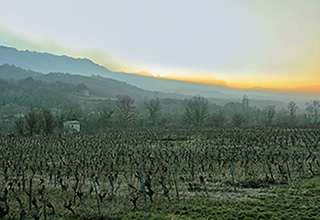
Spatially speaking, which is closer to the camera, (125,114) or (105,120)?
(105,120)

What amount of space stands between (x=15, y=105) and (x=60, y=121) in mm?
45894

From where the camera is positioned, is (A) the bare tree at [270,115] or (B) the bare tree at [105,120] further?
(A) the bare tree at [270,115]

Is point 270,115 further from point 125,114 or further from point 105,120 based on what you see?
point 105,120

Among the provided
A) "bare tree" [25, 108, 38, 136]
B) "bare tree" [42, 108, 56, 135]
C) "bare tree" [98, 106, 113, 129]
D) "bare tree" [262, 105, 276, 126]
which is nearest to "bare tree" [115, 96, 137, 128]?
"bare tree" [98, 106, 113, 129]

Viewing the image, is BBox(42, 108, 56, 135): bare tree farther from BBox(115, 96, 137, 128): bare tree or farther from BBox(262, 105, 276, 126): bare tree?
BBox(262, 105, 276, 126): bare tree

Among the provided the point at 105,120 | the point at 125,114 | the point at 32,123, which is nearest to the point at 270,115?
the point at 125,114

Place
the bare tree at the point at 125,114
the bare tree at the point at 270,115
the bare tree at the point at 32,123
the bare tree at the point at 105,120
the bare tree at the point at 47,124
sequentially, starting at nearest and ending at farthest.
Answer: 1. the bare tree at the point at 32,123
2. the bare tree at the point at 47,124
3. the bare tree at the point at 105,120
4. the bare tree at the point at 125,114
5. the bare tree at the point at 270,115

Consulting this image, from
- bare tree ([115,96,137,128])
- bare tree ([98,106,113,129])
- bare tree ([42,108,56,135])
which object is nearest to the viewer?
bare tree ([42,108,56,135])

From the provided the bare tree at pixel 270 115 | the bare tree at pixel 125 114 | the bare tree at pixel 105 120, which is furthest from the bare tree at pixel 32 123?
the bare tree at pixel 270 115

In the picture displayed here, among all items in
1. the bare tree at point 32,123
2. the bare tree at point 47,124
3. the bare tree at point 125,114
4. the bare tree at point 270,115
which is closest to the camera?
the bare tree at point 32,123

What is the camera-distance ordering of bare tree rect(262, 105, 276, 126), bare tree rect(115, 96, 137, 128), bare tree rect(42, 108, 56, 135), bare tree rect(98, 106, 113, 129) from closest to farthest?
bare tree rect(42, 108, 56, 135) < bare tree rect(98, 106, 113, 129) < bare tree rect(115, 96, 137, 128) < bare tree rect(262, 105, 276, 126)

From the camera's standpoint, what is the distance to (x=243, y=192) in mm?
9805

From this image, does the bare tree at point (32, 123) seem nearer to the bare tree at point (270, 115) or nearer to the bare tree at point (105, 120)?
the bare tree at point (105, 120)

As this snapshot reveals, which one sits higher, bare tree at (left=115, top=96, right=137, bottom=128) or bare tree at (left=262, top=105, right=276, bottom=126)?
bare tree at (left=262, top=105, right=276, bottom=126)
